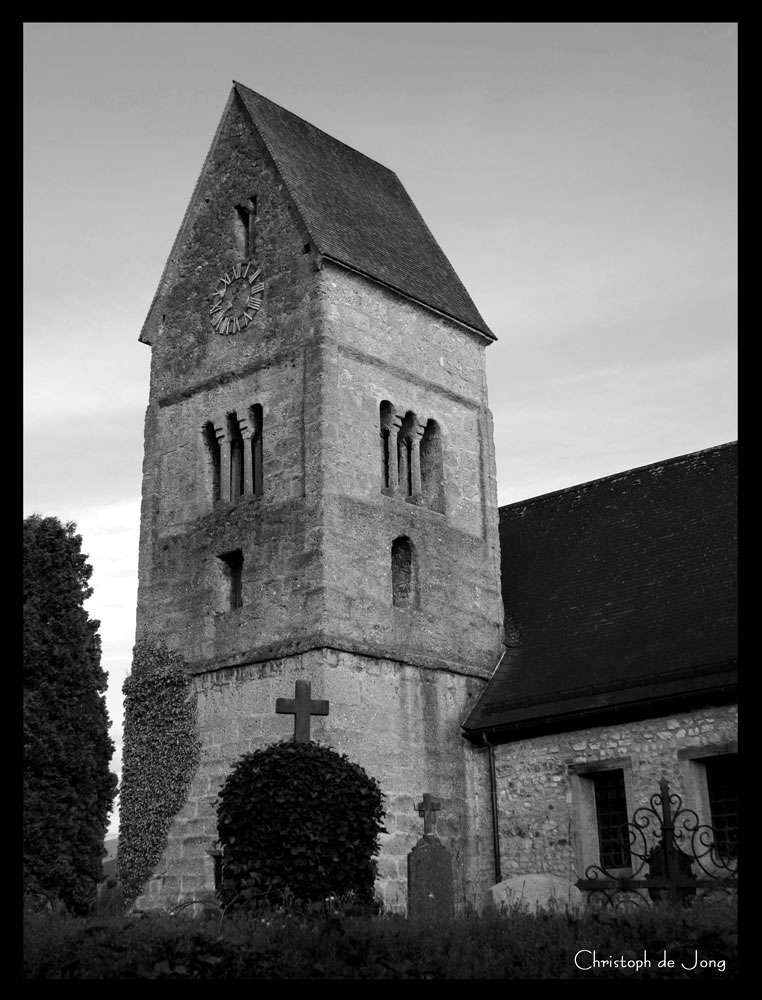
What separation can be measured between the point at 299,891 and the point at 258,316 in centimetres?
1338

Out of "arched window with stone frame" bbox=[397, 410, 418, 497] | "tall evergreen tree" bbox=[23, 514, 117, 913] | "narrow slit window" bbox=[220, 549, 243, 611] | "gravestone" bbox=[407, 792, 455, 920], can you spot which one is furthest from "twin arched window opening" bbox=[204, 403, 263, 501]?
"gravestone" bbox=[407, 792, 455, 920]

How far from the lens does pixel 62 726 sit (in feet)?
71.9

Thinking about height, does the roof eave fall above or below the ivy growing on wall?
above

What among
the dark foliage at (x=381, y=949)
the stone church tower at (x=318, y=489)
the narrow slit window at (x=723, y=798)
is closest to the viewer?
the dark foliage at (x=381, y=949)

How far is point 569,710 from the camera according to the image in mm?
21922

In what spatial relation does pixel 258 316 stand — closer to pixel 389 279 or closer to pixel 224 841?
pixel 389 279

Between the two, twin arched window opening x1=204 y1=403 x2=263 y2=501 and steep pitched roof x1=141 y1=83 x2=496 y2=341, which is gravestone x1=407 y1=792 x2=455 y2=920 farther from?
steep pitched roof x1=141 y1=83 x2=496 y2=341

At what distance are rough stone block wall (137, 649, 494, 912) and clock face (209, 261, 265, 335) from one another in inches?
283

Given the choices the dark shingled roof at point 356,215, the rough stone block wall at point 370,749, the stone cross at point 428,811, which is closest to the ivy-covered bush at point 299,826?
the stone cross at point 428,811

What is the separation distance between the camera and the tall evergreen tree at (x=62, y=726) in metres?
21.0

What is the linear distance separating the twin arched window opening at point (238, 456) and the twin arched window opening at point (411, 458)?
7.99 feet

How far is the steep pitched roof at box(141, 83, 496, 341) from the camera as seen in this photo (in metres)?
25.5

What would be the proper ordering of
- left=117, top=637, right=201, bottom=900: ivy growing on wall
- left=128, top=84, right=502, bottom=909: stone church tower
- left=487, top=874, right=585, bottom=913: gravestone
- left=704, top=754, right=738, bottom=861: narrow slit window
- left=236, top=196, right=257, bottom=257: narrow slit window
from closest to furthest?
left=487, top=874, right=585, bottom=913: gravestone, left=704, top=754, right=738, bottom=861: narrow slit window, left=128, top=84, right=502, bottom=909: stone church tower, left=117, top=637, right=201, bottom=900: ivy growing on wall, left=236, top=196, right=257, bottom=257: narrow slit window

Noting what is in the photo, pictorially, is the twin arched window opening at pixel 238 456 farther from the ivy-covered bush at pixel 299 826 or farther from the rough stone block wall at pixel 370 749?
the ivy-covered bush at pixel 299 826
